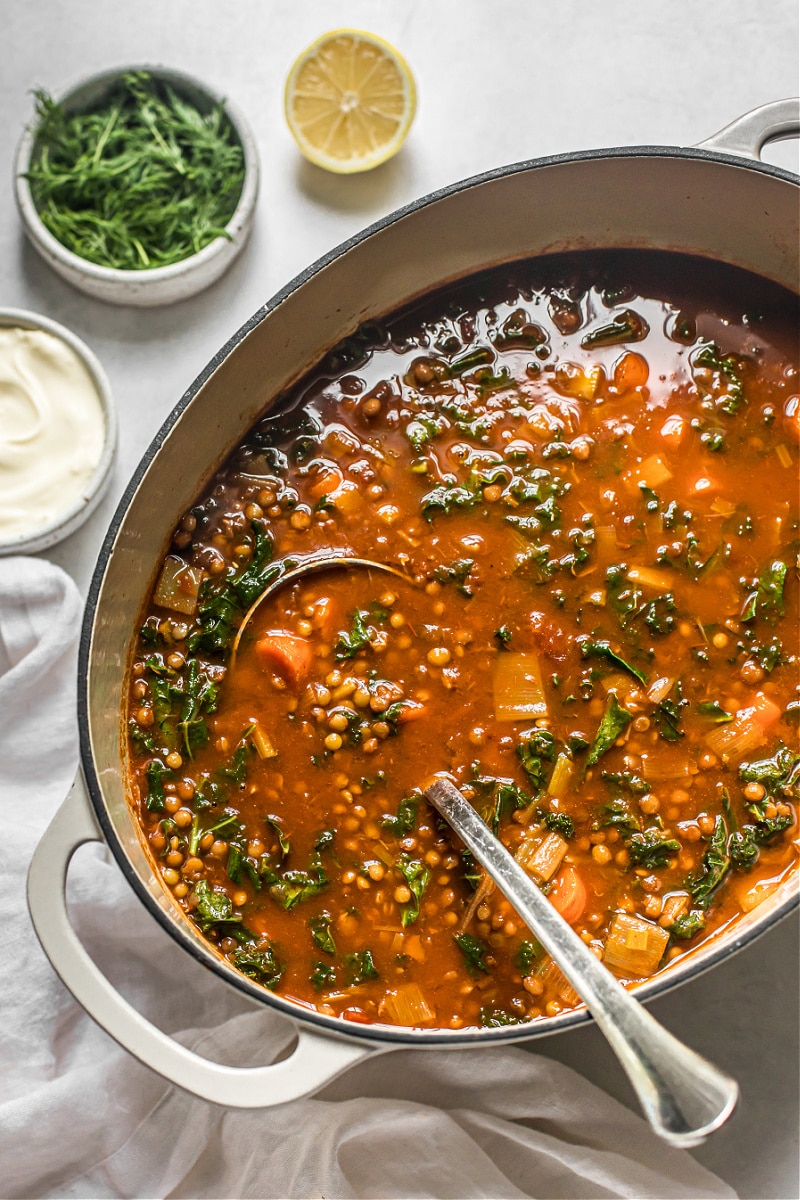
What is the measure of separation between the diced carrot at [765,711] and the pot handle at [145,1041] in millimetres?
1509

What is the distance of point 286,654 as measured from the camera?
9.64 ft

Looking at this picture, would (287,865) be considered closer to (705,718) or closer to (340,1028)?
(340,1028)

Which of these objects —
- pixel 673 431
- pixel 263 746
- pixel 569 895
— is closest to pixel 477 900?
pixel 569 895

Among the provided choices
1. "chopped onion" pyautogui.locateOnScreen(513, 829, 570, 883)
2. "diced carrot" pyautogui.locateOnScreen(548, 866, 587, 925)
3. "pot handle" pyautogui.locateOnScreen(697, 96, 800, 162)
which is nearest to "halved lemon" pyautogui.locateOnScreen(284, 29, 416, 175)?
"pot handle" pyautogui.locateOnScreen(697, 96, 800, 162)

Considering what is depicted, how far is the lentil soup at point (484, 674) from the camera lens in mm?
2891

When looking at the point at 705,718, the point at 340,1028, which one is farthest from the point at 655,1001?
the point at 340,1028

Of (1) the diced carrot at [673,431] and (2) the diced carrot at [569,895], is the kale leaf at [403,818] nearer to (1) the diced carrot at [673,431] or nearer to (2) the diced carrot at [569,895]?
(2) the diced carrot at [569,895]

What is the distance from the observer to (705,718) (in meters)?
2.95

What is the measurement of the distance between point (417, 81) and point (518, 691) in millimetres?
2245

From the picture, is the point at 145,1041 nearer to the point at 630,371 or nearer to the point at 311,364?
the point at 311,364

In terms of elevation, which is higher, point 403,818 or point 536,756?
point 536,756

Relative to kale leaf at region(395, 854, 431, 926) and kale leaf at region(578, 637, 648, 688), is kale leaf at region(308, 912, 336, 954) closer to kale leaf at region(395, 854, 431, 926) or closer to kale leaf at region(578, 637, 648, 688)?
kale leaf at region(395, 854, 431, 926)

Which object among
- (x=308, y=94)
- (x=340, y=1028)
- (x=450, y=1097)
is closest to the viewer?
(x=340, y=1028)

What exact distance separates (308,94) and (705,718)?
240 centimetres
